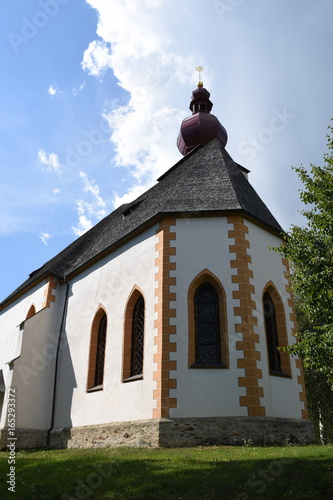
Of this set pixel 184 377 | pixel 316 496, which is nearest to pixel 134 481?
pixel 316 496

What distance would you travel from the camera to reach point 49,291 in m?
18.0

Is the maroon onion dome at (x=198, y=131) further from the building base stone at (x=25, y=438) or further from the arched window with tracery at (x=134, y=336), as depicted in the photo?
the building base stone at (x=25, y=438)

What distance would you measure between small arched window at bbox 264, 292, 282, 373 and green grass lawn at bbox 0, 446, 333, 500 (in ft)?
12.6

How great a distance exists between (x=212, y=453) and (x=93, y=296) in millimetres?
7978

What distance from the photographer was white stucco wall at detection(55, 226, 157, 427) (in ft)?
40.4

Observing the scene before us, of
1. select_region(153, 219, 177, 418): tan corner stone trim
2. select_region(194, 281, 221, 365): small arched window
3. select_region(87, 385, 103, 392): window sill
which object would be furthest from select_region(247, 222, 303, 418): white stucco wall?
select_region(87, 385, 103, 392): window sill

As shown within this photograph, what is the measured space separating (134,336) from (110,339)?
3.41 ft

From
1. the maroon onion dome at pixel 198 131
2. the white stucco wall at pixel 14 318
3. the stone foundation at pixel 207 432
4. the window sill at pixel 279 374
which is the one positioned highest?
the maroon onion dome at pixel 198 131

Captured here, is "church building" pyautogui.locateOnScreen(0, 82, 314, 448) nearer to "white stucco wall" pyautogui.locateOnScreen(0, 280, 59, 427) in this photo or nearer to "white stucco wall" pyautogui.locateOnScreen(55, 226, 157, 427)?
"white stucco wall" pyautogui.locateOnScreen(55, 226, 157, 427)

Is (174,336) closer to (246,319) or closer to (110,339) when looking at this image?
(246,319)

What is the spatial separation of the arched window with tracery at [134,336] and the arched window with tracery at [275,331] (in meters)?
3.65

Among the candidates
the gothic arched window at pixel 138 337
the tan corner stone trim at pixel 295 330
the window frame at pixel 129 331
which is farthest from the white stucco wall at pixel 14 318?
the tan corner stone trim at pixel 295 330

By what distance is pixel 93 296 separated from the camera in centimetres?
1591

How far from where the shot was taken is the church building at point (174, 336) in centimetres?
1128
